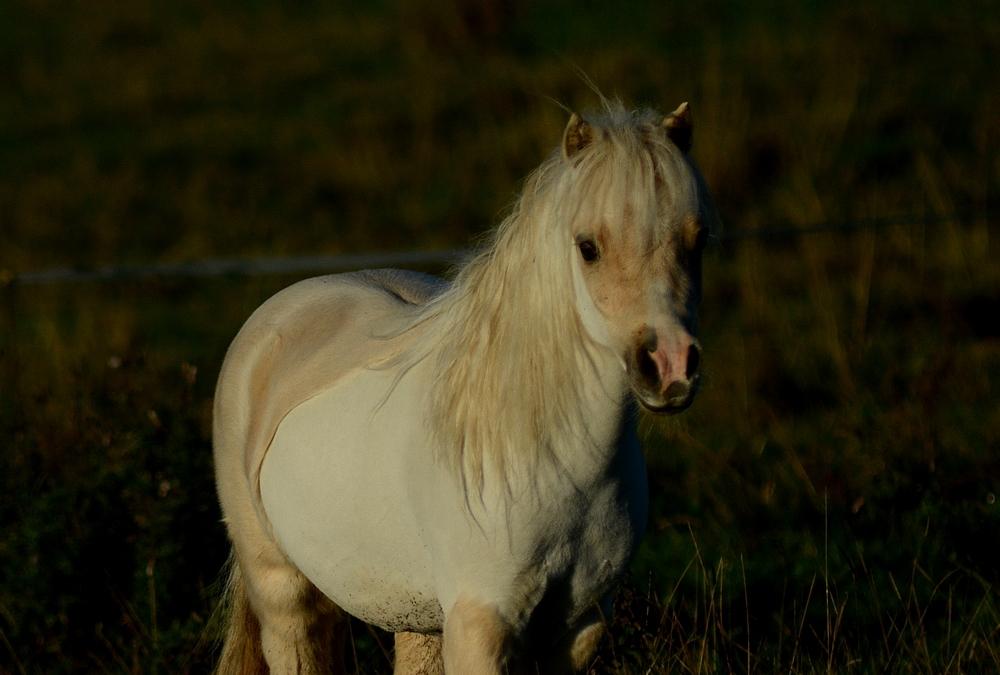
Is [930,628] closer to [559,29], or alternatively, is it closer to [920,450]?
[920,450]

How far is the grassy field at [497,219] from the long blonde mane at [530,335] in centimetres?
44

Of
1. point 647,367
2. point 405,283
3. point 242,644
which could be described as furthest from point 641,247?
point 242,644

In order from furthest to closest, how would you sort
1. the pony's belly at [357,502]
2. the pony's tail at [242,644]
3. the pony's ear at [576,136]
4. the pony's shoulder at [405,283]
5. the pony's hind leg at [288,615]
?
the pony's tail at [242,644] < the pony's shoulder at [405,283] < the pony's hind leg at [288,615] < the pony's belly at [357,502] < the pony's ear at [576,136]

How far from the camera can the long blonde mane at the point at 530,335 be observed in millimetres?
2928

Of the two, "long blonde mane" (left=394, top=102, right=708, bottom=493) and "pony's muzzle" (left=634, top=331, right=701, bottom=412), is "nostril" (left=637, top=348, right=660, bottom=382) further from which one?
"long blonde mane" (left=394, top=102, right=708, bottom=493)

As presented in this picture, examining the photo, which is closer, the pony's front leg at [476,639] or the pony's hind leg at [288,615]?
the pony's front leg at [476,639]

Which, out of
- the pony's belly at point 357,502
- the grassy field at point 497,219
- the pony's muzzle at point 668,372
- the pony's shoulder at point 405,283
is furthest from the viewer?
the grassy field at point 497,219

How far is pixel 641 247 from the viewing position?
2783mm

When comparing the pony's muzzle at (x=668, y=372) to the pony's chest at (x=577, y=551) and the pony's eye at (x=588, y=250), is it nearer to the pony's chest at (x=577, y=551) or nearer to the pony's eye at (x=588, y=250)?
the pony's eye at (x=588, y=250)

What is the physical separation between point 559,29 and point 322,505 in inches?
523

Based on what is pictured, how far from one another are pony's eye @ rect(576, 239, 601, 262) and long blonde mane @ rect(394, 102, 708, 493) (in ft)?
0.16

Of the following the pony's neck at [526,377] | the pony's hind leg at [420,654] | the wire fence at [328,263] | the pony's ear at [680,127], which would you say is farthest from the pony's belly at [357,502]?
the wire fence at [328,263]

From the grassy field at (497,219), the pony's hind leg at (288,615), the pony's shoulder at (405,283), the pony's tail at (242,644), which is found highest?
the pony's shoulder at (405,283)

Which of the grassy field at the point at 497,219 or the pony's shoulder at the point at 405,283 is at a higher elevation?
the pony's shoulder at the point at 405,283
